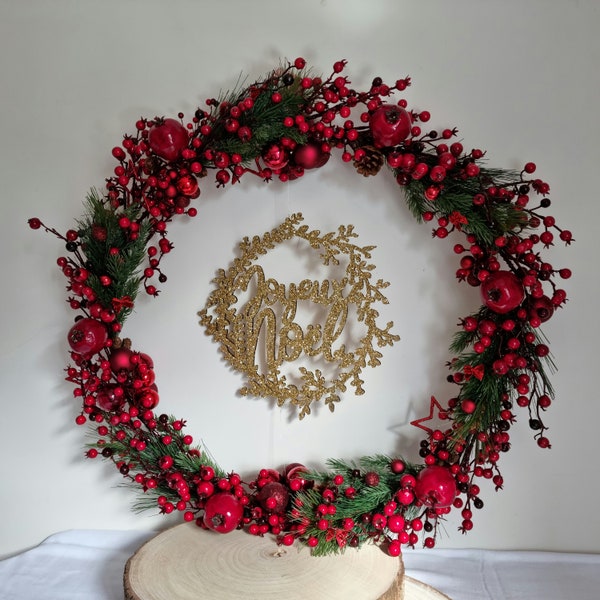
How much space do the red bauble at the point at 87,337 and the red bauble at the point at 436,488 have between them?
738 mm

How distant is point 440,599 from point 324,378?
53 centimetres

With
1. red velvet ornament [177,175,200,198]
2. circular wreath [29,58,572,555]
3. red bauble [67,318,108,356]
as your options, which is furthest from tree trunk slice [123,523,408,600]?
red velvet ornament [177,175,200,198]

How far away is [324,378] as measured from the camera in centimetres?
140

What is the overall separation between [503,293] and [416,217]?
0.27 m

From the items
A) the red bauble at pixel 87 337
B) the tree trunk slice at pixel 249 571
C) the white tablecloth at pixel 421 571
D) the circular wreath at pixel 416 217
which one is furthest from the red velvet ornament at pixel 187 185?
the white tablecloth at pixel 421 571

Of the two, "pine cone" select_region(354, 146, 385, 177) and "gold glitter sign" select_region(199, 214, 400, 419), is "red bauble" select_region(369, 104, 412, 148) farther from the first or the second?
"gold glitter sign" select_region(199, 214, 400, 419)

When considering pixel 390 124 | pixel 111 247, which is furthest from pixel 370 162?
pixel 111 247

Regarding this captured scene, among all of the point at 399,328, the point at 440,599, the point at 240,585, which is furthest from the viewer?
the point at 399,328

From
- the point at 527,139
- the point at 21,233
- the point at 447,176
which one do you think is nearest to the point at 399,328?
the point at 447,176

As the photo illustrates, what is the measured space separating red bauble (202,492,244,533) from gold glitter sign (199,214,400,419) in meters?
0.25

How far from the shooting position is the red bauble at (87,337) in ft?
4.23

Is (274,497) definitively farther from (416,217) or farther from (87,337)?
(416,217)

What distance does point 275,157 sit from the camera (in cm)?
129

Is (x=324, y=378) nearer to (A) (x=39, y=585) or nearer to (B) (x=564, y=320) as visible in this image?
(B) (x=564, y=320)
